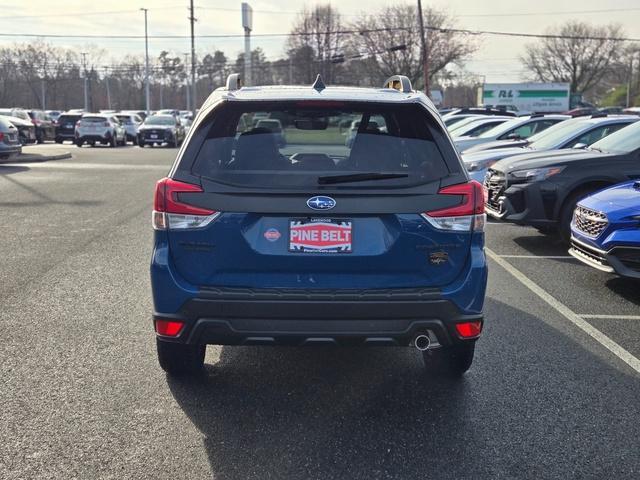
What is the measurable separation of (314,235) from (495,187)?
244 inches

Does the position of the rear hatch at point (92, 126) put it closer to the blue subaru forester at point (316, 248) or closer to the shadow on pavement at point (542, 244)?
the shadow on pavement at point (542, 244)

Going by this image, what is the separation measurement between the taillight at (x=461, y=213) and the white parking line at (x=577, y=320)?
6.09 ft

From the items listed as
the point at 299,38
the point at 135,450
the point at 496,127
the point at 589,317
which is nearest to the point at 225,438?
the point at 135,450

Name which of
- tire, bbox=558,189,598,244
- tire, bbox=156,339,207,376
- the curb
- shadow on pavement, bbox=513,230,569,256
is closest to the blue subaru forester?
tire, bbox=156,339,207,376

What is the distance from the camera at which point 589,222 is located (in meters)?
6.63

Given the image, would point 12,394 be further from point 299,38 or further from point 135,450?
point 299,38

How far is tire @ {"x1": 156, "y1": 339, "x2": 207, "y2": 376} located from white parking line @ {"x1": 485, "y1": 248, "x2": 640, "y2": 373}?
2.84m

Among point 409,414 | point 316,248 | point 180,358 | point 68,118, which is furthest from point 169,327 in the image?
point 68,118

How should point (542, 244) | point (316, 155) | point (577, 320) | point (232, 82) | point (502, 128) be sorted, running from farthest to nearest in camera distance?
point (502, 128) → point (542, 244) → point (577, 320) → point (232, 82) → point (316, 155)

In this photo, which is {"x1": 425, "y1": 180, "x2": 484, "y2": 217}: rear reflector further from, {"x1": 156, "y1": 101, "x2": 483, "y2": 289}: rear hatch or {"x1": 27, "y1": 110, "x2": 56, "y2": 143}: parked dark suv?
{"x1": 27, "y1": 110, "x2": 56, "y2": 143}: parked dark suv

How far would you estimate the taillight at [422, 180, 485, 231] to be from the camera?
136 inches

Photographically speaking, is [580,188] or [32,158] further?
[32,158]

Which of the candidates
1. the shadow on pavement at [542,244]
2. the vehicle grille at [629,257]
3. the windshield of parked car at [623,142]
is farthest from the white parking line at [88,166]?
the vehicle grille at [629,257]

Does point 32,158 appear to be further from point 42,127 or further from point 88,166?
point 42,127
